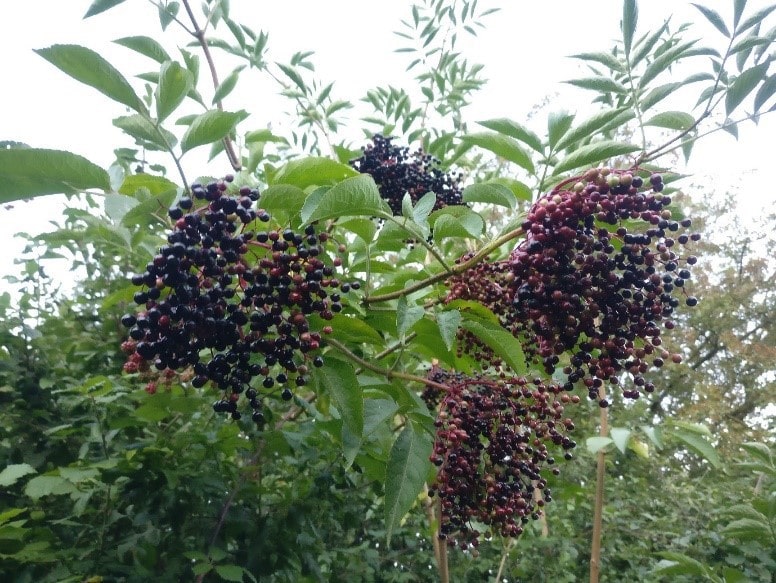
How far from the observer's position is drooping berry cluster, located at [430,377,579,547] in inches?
65.3

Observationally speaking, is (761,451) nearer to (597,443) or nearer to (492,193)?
(597,443)

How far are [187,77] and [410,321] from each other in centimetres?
84

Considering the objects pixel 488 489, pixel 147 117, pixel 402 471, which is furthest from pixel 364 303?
pixel 147 117

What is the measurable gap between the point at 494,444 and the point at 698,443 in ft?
3.11

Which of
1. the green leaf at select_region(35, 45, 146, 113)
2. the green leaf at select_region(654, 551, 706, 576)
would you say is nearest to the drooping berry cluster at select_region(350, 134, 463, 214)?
the green leaf at select_region(35, 45, 146, 113)

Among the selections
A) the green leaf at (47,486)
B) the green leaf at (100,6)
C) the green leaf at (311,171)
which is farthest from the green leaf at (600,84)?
the green leaf at (47,486)

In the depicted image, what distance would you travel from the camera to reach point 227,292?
1.35 m

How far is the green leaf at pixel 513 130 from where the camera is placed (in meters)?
1.60

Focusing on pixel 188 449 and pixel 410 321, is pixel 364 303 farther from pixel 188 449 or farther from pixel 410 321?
pixel 188 449

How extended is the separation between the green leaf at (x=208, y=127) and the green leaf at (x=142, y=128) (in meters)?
0.05

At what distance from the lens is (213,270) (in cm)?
133

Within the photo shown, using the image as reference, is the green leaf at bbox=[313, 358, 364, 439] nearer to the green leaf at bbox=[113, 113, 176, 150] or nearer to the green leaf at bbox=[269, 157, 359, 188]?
the green leaf at bbox=[269, 157, 359, 188]

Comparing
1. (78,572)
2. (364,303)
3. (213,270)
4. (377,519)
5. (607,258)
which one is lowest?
(78,572)

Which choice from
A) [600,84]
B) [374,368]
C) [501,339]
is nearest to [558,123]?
[600,84]
